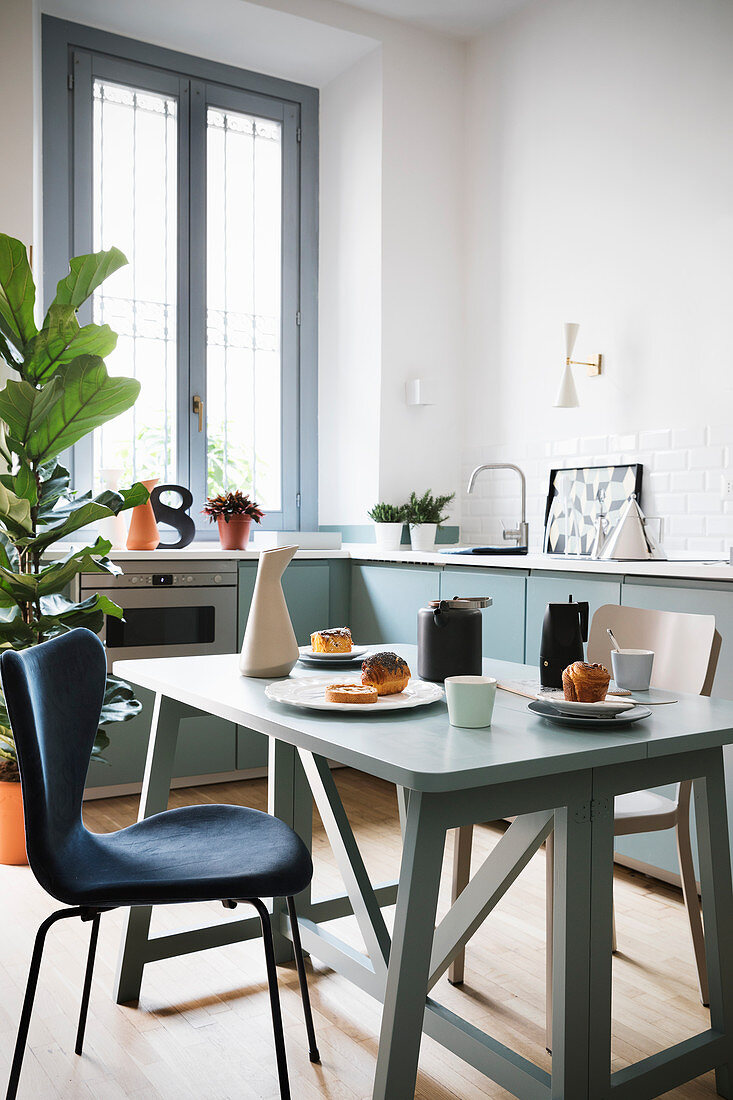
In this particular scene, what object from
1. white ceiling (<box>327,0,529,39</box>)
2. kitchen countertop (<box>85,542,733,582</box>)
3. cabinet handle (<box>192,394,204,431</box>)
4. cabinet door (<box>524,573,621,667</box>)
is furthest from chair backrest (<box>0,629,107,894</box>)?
white ceiling (<box>327,0,529,39</box>)

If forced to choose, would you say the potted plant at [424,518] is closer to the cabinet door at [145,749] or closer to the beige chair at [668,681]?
the cabinet door at [145,749]

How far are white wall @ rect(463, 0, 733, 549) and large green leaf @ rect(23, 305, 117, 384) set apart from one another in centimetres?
194

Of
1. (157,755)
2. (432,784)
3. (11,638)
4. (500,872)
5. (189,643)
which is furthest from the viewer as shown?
(189,643)

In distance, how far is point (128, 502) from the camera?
10.1ft

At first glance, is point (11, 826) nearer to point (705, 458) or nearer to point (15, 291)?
point (15, 291)

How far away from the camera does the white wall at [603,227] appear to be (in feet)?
11.1

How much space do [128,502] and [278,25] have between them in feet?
8.42

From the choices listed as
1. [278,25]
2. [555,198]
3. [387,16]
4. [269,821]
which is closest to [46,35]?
[278,25]

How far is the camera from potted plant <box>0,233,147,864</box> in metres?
2.85

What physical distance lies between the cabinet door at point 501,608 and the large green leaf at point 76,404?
4.37 feet

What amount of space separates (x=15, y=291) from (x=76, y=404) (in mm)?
375

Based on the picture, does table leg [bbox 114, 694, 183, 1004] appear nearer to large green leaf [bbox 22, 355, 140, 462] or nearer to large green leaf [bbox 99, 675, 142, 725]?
large green leaf [bbox 99, 675, 142, 725]

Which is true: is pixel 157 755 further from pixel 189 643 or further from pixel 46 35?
pixel 46 35

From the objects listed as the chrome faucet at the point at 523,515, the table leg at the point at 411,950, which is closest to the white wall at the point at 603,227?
the chrome faucet at the point at 523,515
